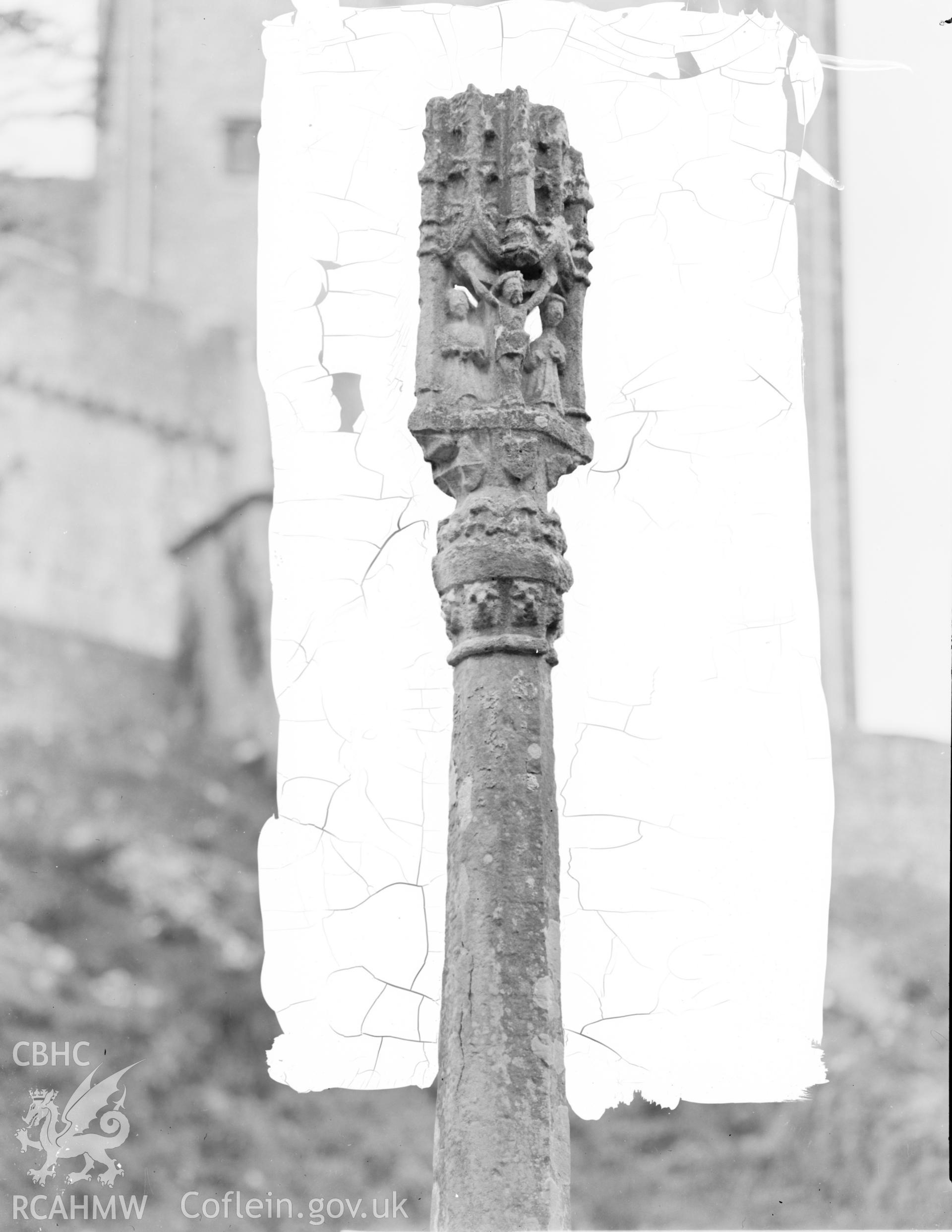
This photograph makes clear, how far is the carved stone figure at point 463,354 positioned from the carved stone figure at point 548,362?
98mm

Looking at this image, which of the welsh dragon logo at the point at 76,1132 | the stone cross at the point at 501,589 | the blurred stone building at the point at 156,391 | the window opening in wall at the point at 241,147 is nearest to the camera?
the stone cross at the point at 501,589

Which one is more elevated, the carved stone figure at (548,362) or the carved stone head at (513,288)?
the carved stone head at (513,288)

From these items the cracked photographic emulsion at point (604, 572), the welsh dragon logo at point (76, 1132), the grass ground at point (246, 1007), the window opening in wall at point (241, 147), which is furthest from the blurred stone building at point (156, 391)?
the welsh dragon logo at point (76, 1132)

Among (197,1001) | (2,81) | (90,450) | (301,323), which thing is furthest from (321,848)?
(2,81)

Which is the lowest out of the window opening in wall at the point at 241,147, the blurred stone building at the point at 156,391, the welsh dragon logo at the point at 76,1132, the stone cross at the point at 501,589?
the welsh dragon logo at the point at 76,1132

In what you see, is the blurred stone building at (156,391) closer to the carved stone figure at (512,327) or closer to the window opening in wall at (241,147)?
the window opening in wall at (241,147)

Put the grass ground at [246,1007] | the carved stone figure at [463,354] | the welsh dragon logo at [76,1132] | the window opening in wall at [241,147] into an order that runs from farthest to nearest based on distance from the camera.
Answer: the window opening in wall at [241,147] → the grass ground at [246,1007] → the welsh dragon logo at [76,1132] → the carved stone figure at [463,354]

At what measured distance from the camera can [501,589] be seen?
4.02 m

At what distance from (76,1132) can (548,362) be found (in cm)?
360

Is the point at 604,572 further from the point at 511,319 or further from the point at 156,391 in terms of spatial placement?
the point at 511,319

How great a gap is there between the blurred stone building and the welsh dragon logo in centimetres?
138

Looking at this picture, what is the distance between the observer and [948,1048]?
7.46m

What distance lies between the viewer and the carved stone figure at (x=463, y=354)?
4184 mm

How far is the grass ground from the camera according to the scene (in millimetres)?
6922
